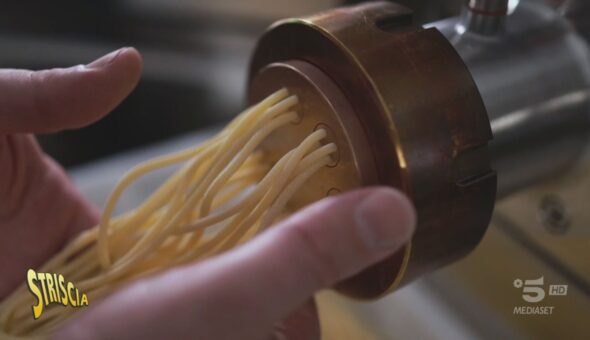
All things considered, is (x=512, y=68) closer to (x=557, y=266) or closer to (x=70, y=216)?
(x=557, y=266)

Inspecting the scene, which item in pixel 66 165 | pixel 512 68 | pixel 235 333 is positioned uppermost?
pixel 512 68

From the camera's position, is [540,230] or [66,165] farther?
[66,165]

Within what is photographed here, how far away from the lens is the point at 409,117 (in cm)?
41

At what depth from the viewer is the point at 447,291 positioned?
0.63 meters

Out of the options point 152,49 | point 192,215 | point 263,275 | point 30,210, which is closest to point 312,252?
point 263,275

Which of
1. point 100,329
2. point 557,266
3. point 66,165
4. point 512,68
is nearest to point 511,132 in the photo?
point 512,68

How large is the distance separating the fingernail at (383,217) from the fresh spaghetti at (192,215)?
0.30 ft

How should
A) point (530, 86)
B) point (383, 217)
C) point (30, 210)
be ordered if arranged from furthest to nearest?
1. point (30, 210)
2. point (530, 86)
3. point (383, 217)

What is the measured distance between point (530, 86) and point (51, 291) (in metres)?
0.38

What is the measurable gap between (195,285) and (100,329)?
6 cm

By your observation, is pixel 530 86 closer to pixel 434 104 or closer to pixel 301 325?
pixel 434 104

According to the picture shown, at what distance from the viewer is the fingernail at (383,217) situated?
1.15 feet

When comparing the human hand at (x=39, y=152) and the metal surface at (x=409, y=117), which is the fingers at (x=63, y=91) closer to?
the human hand at (x=39, y=152)

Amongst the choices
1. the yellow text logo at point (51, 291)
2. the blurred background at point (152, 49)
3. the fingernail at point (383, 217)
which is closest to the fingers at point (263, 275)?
the fingernail at point (383, 217)
